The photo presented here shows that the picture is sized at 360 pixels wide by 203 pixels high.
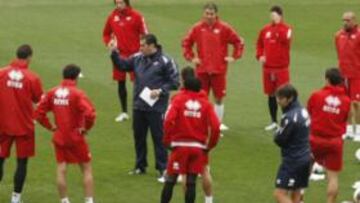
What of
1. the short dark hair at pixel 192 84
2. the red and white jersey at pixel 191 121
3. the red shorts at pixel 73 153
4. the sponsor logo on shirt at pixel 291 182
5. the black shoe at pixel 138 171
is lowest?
the black shoe at pixel 138 171

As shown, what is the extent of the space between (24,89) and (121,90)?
22.1ft

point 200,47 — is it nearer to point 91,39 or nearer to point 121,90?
point 121,90

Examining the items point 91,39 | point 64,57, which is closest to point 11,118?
point 64,57

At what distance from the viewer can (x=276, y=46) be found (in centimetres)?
2039

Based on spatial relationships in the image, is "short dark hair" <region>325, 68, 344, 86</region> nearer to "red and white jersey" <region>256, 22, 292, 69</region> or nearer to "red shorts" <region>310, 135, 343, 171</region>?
"red shorts" <region>310, 135, 343, 171</region>

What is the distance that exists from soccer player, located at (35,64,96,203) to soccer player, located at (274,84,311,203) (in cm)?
278

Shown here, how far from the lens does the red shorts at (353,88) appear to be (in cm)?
1966

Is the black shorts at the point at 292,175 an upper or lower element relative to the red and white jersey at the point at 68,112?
lower

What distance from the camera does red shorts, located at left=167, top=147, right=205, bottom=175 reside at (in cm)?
1366

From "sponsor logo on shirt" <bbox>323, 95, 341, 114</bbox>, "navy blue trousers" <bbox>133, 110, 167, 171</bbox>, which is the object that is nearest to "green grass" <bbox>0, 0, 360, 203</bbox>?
"navy blue trousers" <bbox>133, 110, 167, 171</bbox>

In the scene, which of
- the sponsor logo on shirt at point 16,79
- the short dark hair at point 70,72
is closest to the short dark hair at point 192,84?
the short dark hair at point 70,72

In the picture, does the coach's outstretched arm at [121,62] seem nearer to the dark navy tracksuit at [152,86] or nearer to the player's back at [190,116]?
the dark navy tracksuit at [152,86]

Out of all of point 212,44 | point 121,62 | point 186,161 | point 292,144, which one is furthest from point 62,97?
point 212,44

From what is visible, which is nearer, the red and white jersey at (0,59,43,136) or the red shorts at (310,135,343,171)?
the red shorts at (310,135,343,171)
